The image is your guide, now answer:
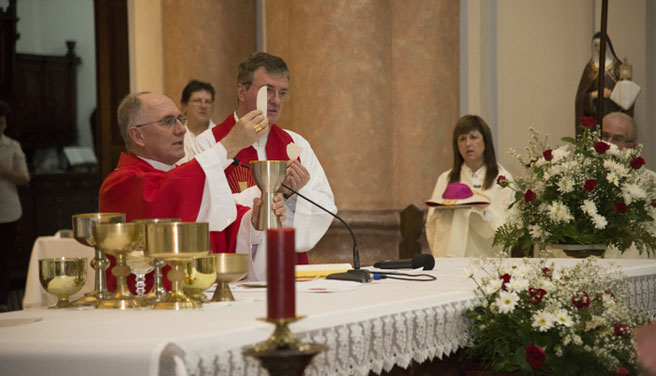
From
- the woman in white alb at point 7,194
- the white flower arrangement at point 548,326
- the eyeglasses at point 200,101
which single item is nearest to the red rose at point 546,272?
the white flower arrangement at point 548,326

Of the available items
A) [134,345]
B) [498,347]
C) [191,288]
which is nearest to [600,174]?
[498,347]

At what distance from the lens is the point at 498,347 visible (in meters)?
2.58

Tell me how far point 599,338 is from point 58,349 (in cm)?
157

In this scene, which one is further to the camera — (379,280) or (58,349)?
(379,280)

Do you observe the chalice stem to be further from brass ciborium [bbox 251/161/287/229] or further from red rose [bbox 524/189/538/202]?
red rose [bbox 524/189/538/202]

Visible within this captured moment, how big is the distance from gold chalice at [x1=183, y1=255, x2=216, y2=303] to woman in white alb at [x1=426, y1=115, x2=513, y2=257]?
3.66 meters

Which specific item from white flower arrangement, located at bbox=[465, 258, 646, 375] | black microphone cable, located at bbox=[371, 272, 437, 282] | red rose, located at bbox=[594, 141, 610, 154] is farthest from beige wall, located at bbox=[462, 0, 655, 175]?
white flower arrangement, located at bbox=[465, 258, 646, 375]

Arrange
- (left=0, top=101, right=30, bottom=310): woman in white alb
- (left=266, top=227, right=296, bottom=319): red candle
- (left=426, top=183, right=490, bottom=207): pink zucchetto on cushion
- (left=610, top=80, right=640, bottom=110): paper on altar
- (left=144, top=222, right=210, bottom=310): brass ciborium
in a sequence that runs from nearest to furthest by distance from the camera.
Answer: (left=266, top=227, right=296, bottom=319): red candle, (left=144, top=222, right=210, bottom=310): brass ciborium, (left=426, top=183, right=490, bottom=207): pink zucchetto on cushion, (left=610, top=80, right=640, bottom=110): paper on altar, (left=0, top=101, right=30, bottom=310): woman in white alb

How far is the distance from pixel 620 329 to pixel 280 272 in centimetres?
142

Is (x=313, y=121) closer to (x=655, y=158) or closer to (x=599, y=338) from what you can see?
(x=655, y=158)

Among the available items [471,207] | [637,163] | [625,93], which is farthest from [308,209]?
[625,93]

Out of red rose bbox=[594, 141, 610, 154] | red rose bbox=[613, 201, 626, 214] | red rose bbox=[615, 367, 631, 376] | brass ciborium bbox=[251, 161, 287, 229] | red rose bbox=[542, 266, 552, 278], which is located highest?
red rose bbox=[594, 141, 610, 154]

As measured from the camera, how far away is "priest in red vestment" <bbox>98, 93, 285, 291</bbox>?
330 centimetres

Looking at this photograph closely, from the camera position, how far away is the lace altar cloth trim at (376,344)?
174 centimetres
